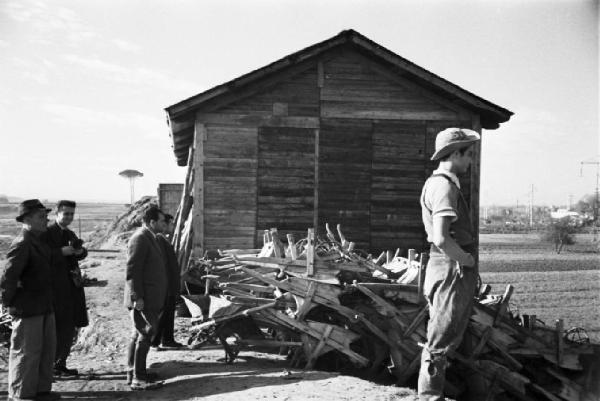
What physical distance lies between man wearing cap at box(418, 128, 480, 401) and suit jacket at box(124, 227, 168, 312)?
329 centimetres

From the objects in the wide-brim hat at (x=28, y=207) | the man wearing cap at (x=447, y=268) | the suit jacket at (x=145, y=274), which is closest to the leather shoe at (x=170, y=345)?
the suit jacket at (x=145, y=274)

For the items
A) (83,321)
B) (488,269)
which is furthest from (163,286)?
(488,269)

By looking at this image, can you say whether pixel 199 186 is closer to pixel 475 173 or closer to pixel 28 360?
pixel 475 173

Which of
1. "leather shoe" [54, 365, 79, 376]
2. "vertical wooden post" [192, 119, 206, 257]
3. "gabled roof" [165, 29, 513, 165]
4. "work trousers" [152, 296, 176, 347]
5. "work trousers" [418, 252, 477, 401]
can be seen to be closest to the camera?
"work trousers" [418, 252, 477, 401]

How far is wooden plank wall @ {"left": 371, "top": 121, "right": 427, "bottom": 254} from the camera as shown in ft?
38.0

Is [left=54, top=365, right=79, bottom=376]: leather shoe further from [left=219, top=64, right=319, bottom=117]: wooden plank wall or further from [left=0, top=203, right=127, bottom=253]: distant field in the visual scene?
[left=0, top=203, right=127, bottom=253]: distant field

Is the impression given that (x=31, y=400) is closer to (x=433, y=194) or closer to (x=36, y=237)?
(x=36, y=237)

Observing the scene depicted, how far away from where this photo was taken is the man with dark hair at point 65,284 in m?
6.51

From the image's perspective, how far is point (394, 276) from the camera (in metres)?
7.72

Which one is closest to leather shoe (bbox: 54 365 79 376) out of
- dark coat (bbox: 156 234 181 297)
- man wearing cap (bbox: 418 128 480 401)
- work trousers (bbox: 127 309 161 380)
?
work trousers (bbox: 127 309 161 380)

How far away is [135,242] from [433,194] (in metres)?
3.59

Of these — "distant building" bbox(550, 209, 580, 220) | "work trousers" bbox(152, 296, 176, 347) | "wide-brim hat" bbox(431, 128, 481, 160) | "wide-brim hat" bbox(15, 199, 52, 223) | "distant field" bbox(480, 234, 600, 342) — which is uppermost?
"wide-brim hat" bbox(431, 128, 481, 160)

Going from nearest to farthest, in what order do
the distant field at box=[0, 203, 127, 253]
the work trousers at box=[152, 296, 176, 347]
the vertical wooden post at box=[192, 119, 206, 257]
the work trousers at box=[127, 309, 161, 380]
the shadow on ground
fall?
the shadow on ground → the work trousers at box=[127, 309, 161, 380] → the work trousers at box=[152, 296, 176, 347] → the vertical wooden post at box=[192, 119, 206, 257] → the distant field at box=[0, 203, 127, 253]

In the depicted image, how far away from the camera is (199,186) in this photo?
1118 cm
